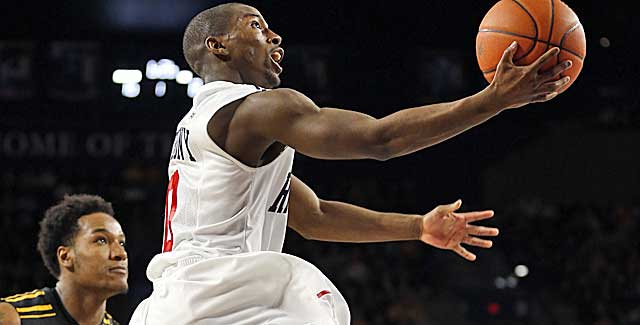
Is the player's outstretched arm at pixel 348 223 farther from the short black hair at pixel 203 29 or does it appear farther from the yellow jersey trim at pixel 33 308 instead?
the yellow jersey trim at pixel 33 308

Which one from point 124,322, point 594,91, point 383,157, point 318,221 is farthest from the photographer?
point 594,91

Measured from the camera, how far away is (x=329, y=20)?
1053 centimetres

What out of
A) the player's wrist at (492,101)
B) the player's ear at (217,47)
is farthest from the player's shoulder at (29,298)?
A: the player's wrist at (492,101)

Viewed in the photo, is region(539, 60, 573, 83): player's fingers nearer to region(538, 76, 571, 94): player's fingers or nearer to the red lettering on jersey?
region(538, 76, 571, 94): player's fingers

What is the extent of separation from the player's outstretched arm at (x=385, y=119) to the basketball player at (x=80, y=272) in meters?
1.59

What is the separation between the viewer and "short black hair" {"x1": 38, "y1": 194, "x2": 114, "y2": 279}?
4.50 m

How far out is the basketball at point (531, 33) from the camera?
9.12ft

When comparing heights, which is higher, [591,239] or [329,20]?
[329,20]

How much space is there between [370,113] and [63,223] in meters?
6.40

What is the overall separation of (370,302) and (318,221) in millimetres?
7015

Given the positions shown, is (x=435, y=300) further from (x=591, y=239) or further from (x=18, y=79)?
(x=18, y=79)

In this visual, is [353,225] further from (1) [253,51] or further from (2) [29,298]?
(2) [29,298]

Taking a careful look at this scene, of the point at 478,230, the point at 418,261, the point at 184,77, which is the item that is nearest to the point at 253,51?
the point at 478,230

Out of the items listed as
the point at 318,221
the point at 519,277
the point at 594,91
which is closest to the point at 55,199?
the point at 519,277
